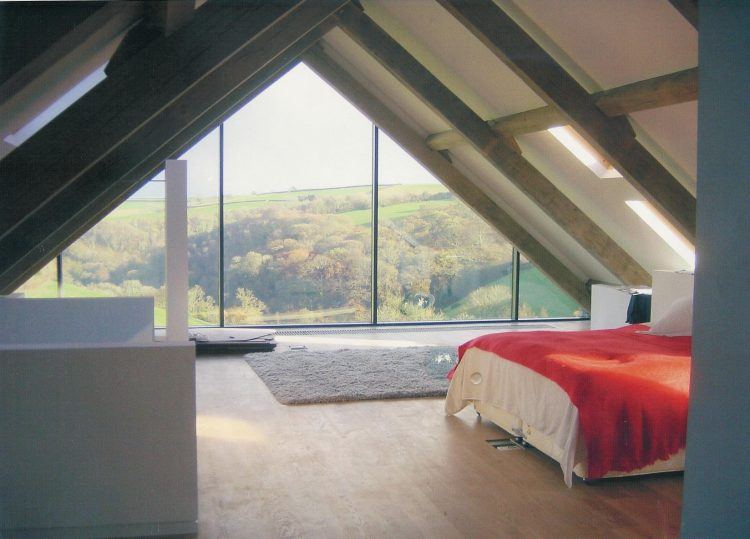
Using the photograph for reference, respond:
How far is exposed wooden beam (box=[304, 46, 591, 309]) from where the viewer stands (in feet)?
24.6

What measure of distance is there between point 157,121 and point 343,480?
8.13 ft

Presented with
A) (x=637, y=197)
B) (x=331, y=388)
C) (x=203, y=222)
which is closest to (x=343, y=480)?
(x=331, y=388)

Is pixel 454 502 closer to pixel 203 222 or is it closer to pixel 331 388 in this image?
pixel 331 388

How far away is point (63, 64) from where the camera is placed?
97.0 inches

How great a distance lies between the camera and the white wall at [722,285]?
1283 mm

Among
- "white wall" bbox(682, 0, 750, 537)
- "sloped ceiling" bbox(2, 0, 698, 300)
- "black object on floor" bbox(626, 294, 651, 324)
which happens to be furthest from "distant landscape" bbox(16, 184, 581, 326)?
"white wall" bbox(682, 0, 750, 537)

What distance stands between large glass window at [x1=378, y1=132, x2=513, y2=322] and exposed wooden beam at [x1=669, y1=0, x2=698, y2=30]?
559cm

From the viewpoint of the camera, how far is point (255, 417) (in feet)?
15.0

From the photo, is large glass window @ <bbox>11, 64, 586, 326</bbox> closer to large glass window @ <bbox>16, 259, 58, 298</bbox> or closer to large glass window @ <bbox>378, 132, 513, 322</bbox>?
large glass window @ <bbox>378, 132, 513, 322</bbox>

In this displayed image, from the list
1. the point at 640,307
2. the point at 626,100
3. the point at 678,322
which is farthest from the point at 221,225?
the point at 678,322

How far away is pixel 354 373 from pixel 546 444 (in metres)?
2.19

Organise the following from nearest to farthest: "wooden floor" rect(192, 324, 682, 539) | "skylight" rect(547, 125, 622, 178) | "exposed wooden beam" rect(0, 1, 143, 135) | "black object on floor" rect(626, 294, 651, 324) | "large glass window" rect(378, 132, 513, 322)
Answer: "exposed wooden beam" rect(0, 1, 143, 135) → "wooden floor" rect(192, 324, 682, 539) → "skylight" rect(547, 125, 622, 178) → "black object on floor" rect(626, 294, 651, 324) → "large glass window" rect(378, 132, 513, 322)

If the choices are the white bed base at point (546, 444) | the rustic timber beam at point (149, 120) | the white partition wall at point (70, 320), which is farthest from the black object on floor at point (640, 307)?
the white partition wall at point (70, 320)

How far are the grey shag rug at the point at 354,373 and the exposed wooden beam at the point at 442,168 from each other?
1.59 m
